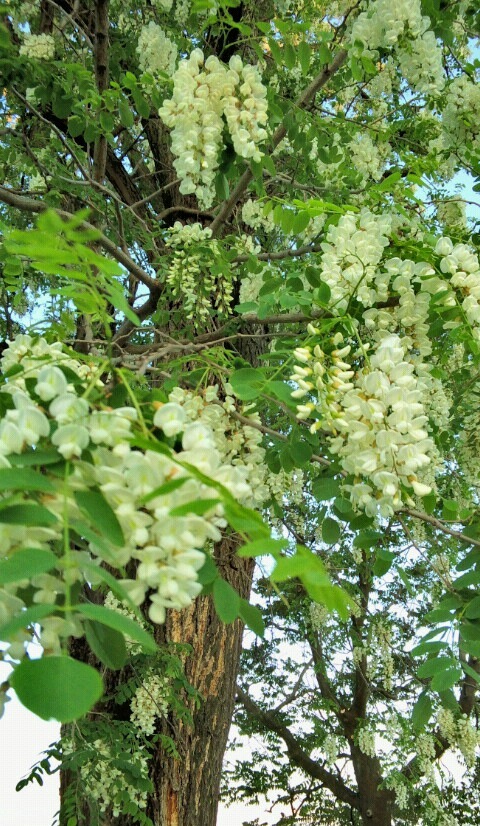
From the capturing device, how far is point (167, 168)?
14.7ft

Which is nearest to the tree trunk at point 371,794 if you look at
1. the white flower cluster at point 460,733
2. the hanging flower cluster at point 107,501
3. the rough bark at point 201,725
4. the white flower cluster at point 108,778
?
the white flower cluster at point 460,733

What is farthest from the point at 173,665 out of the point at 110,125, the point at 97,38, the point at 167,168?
the point at 167,168

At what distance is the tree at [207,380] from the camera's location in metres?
0.84

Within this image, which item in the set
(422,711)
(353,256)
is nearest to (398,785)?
(422,711)

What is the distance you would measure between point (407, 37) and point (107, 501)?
8.27 feet

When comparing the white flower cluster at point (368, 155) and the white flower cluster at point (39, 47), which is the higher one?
the white flower cluster at point (39, 47)

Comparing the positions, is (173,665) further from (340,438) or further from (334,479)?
(340,438)

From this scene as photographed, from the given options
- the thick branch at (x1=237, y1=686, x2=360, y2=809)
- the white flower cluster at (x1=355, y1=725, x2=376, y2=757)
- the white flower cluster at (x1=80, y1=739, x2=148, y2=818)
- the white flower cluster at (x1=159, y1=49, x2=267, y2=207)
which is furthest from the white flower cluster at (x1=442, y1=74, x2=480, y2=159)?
the thick branch at (x1=237, y1=686, x2=360, y2=809)

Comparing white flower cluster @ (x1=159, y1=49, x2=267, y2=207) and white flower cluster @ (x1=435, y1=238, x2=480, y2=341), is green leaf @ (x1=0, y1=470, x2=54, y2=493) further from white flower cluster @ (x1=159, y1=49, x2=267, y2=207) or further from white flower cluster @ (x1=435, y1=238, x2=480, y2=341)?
white flower cluster @ (x1=159, y1=49, x2=267, y2=207)

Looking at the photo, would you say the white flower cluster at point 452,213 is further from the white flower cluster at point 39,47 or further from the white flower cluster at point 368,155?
the white flower cluster at point 39,47

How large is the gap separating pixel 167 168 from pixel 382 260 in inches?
113

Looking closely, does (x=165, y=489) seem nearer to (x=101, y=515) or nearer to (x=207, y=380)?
(x=101, y=515)

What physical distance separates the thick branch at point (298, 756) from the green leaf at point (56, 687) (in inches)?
273

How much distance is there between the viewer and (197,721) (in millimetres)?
3320
